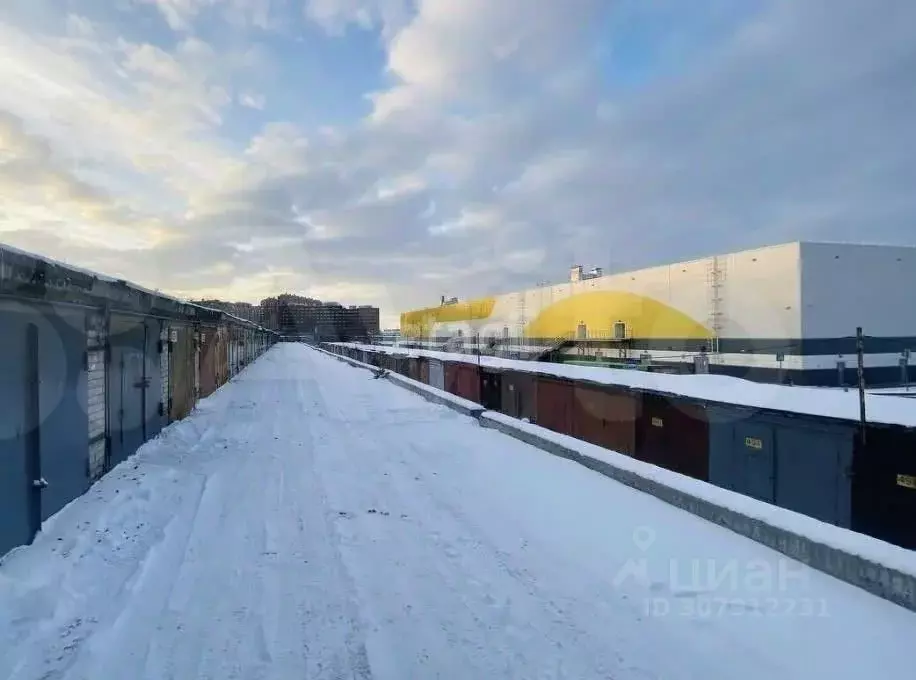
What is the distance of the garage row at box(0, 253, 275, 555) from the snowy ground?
500mm

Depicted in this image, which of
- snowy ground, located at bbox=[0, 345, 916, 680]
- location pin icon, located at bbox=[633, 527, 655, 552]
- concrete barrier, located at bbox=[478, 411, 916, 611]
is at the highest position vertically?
concrete barrier, located at bbox=[478, 411, 916, 611]

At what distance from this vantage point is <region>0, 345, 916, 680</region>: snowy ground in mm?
3123

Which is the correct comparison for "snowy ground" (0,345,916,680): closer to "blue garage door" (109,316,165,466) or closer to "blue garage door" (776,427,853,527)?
"blue garage door" (109,316,165,466)

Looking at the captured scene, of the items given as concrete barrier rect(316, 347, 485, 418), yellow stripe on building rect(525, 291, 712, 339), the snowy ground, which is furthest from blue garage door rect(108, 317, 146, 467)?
yellow stripe on building rect(525, 291, 712, 339)

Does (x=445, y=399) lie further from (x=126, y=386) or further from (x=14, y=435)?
(x=14, y=435)

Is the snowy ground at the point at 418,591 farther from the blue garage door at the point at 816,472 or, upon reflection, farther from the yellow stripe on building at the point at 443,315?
the yellow stripe on building at the point at 443,315

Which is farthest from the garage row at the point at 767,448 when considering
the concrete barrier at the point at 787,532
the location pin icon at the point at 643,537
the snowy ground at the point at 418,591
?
the location pin icon at the point at 643,537

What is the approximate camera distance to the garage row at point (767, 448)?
5.55 m

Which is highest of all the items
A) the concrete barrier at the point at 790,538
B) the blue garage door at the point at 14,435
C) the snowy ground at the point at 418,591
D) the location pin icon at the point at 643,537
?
the blue garage door at the point at 14,435

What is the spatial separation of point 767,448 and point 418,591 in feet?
17.7

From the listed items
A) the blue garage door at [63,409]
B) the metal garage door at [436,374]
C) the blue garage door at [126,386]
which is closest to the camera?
the blue garage door at [63,409]

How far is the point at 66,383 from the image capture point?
6.08 metres

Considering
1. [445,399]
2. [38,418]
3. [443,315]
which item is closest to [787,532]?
[38,418]

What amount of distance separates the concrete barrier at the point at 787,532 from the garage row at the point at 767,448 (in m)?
1.67
